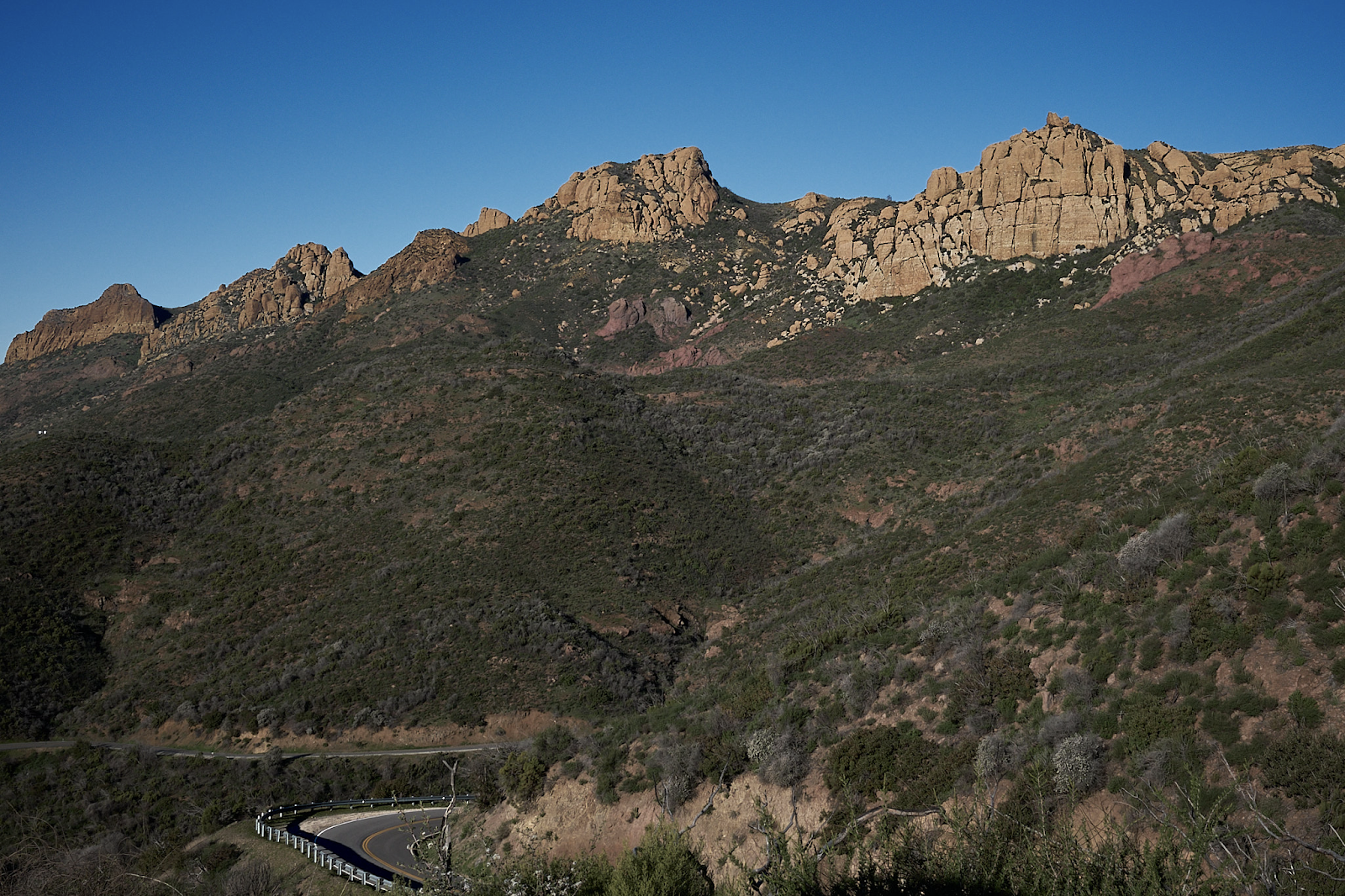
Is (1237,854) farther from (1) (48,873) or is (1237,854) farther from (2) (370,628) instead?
(2) (370,628)

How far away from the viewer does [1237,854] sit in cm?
1093

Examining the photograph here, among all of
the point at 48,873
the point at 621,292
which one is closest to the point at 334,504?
the point at 48,873

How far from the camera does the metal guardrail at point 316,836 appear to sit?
18.5m

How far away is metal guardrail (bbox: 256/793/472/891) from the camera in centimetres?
1855

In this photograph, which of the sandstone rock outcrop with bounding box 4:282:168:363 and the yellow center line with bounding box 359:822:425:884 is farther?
the sandstone rock outcrop with bounding box 4:282:168:363

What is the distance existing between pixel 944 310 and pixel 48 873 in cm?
7927

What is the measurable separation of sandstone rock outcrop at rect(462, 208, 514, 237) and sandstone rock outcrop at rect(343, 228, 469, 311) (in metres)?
7.48

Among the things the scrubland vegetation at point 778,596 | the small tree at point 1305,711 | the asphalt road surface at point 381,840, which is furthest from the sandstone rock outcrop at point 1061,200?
the asphalt road surface at point 381,840

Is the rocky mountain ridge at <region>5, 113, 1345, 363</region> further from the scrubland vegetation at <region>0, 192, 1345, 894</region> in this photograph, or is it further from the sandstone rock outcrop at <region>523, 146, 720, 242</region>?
the scrubland vegetation at <region>0, 192, 1345, 894</region>

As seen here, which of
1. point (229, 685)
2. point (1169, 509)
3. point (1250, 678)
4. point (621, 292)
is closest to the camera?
point (1250, 678)

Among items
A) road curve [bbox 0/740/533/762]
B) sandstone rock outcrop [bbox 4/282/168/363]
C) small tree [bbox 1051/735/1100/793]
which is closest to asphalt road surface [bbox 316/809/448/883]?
road curve [bbox 0/740/533/762]

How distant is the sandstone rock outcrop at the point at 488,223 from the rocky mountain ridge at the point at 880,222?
0.22m

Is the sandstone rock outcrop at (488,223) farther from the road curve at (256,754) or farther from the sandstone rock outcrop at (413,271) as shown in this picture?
the road curve at (256,754)

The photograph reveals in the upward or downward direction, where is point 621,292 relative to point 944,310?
upward
